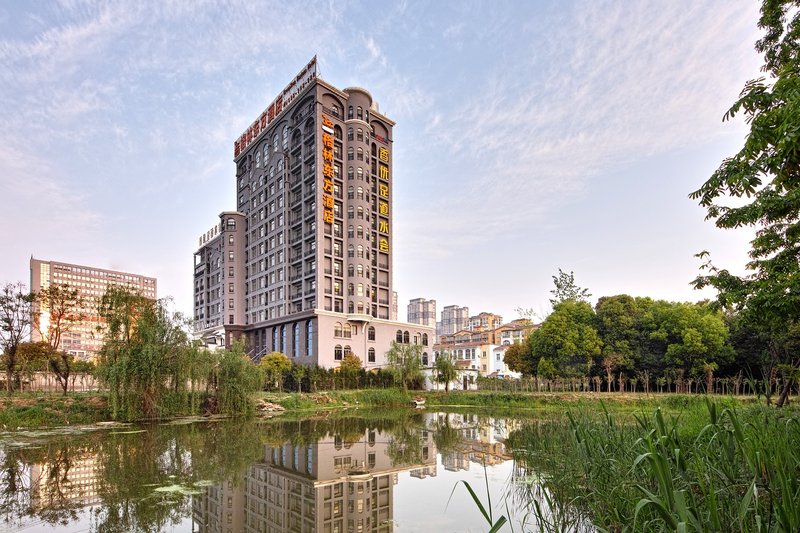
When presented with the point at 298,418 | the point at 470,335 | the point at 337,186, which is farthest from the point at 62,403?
the point at 470,335

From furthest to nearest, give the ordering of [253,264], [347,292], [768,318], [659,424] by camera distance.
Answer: [253,264] → [347,292] → [768,318] → [659,424]

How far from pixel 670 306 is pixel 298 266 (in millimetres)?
33903

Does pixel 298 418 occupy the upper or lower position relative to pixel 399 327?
lower

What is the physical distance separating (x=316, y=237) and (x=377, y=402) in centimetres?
1813

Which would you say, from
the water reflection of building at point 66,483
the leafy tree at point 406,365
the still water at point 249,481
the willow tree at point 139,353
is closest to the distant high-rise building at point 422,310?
the leafy tree at point 406,365

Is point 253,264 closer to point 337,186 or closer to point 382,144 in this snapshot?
point 337,186

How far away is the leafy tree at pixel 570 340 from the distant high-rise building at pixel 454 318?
105 m

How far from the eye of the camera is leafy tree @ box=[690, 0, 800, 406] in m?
5.38

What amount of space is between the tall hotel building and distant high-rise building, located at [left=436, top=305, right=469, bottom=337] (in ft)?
295

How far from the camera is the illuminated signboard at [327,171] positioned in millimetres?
46500

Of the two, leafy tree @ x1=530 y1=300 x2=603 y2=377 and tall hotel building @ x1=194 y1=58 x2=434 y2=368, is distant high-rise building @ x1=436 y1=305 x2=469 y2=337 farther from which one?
leafy tree @ x1=530 y1=300 x2=603 y2=377

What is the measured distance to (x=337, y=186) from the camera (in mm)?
48406

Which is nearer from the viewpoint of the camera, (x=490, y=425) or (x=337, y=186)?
(x=490, y=425)

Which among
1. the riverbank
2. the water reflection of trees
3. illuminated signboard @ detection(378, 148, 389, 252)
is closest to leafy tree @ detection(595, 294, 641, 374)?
the riverbank
